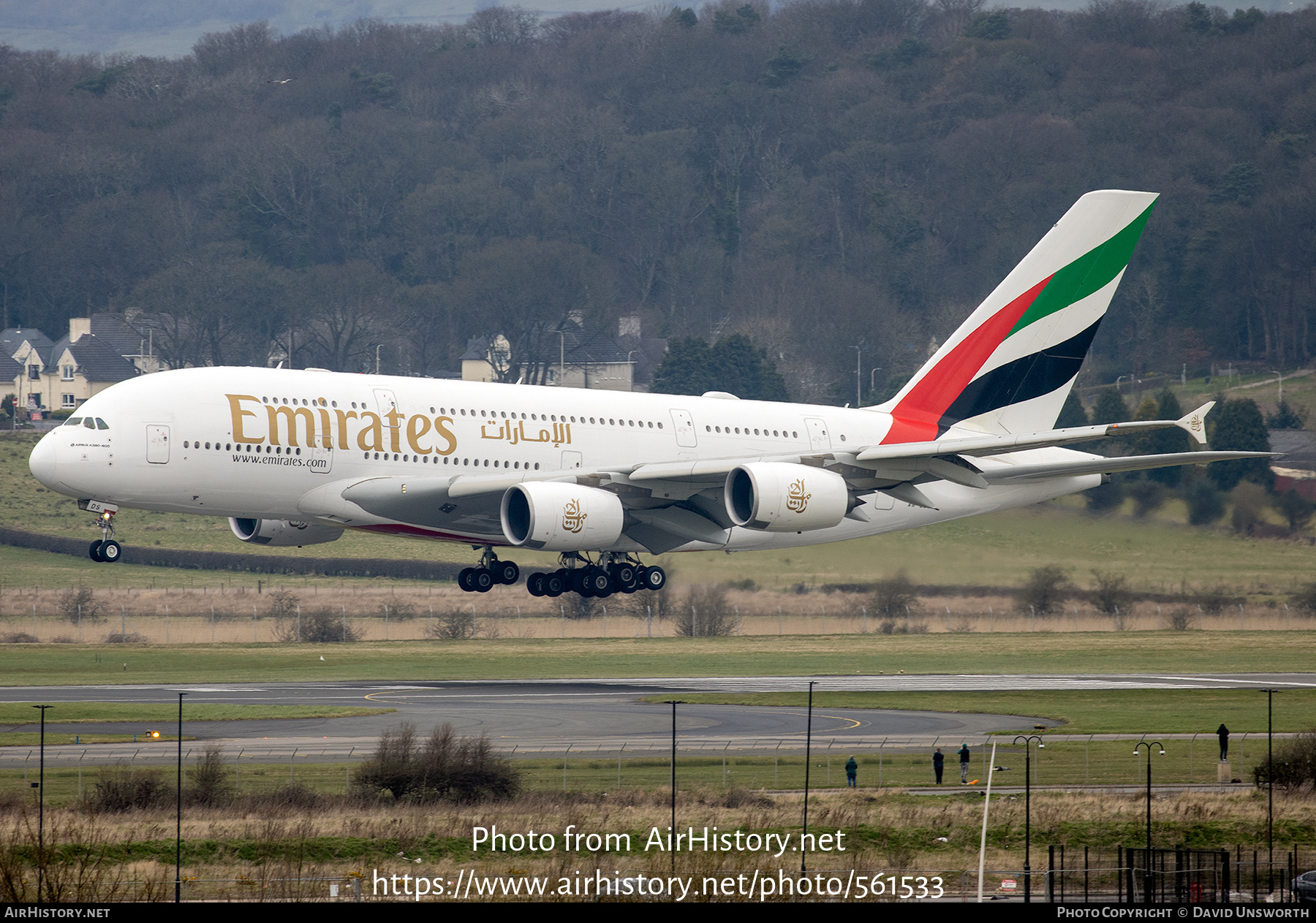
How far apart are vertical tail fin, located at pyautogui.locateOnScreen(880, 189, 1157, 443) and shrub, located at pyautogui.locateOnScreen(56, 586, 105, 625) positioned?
130ft

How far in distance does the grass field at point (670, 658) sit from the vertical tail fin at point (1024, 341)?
1023 centimetres

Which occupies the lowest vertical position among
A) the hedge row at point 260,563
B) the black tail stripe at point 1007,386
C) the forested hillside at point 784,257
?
the hedge row at point 260,563

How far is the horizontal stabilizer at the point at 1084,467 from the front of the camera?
47.4 metres

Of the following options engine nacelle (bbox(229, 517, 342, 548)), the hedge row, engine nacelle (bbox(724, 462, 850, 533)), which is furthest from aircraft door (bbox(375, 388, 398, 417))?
the hedge row

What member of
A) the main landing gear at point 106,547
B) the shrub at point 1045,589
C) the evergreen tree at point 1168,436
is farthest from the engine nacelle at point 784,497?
the evergreen tree at point 1168,436

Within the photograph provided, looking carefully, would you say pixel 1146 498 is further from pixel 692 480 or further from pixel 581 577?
pixel 692 480

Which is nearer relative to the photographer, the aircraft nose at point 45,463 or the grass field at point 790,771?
the grass field at point 790,771

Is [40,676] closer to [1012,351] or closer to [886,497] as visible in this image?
[886,497]

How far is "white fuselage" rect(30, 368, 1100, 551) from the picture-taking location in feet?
152

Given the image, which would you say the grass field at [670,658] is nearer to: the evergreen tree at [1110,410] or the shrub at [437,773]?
the shrub at [437,773]
